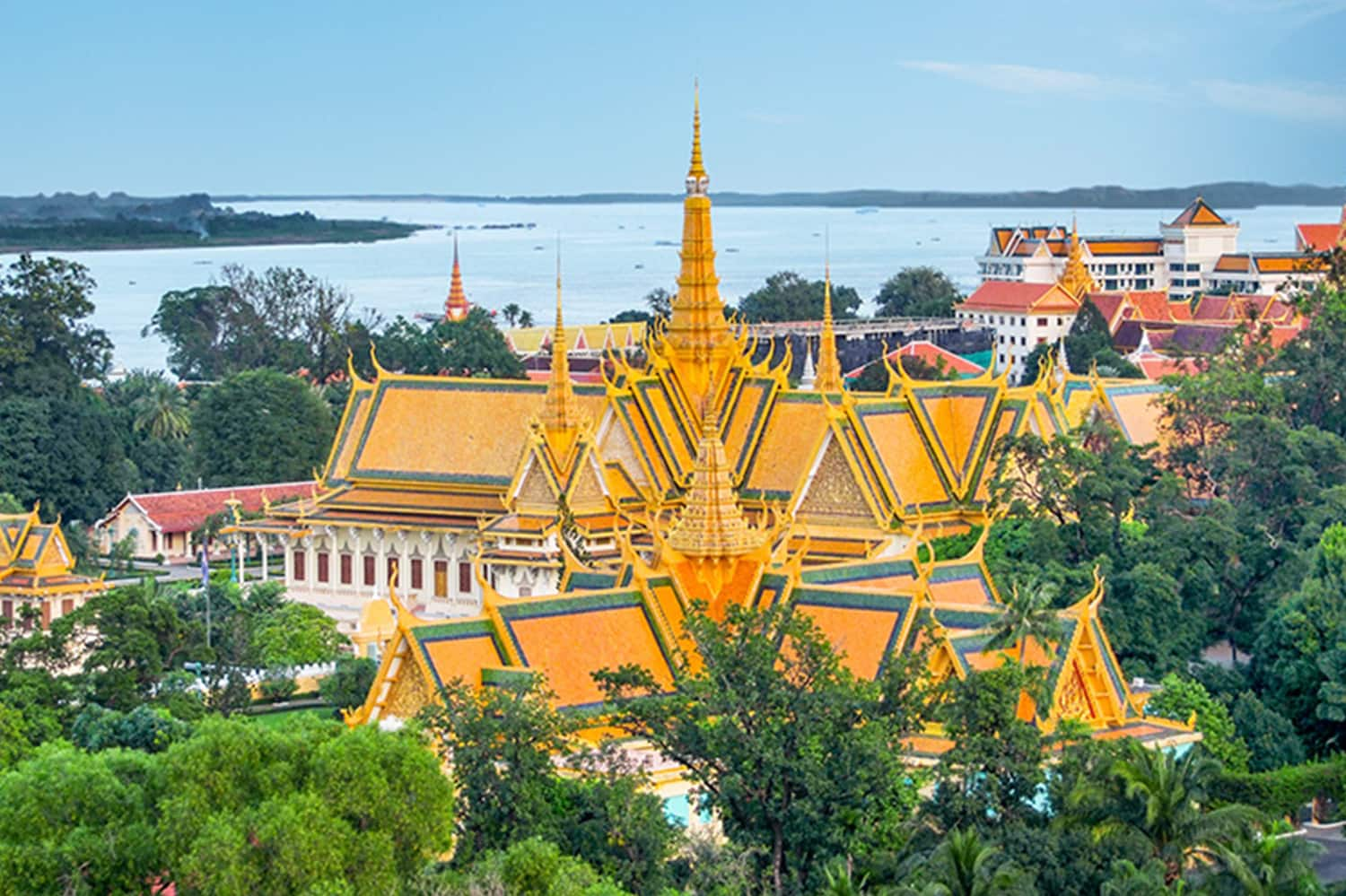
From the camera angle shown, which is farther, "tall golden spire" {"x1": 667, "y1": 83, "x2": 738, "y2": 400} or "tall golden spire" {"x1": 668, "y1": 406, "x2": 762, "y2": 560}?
"tall golden spire" {"x1": 667, "y1": 83, "x2": 738, "y2": 400}

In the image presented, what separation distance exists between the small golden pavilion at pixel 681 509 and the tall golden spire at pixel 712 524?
0.11 ft

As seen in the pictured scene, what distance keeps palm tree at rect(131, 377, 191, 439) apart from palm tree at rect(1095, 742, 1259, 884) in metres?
53.9

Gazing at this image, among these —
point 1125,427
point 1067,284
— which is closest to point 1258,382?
point 1125,427

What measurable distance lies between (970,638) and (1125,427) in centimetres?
2375

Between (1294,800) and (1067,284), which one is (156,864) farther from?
(1067,284)

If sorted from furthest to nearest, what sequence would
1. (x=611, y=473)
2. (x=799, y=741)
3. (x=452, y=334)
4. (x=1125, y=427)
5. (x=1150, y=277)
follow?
1. (x=1150, y=277)
2. (x=452, y=334)
3. (x=1125, y=427)
4. (x=611, y=473)
5. (x=799, y=741)

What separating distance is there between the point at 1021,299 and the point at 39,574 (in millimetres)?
71304

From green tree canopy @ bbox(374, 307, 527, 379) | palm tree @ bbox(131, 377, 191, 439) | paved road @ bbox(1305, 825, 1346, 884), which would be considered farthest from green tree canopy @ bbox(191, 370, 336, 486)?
paved road @ bbox(1305, 825, 1346, 884)

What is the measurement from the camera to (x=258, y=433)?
72062 mm

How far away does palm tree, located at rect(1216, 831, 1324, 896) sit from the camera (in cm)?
2756

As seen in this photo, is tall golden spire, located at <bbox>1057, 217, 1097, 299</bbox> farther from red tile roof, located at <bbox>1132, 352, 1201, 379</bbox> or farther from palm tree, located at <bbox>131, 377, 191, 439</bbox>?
palm tree, located at <bbox>131, 377, 191, 439</bbox>

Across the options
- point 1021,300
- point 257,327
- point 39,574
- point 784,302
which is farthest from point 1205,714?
point 784,302

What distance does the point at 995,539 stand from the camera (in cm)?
4609

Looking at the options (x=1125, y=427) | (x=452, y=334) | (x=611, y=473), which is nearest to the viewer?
(x=611, y=473)
